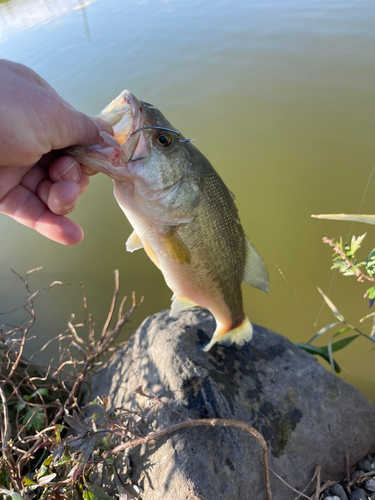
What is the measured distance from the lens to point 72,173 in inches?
65.4

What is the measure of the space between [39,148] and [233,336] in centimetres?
141

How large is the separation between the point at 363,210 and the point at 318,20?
16.5 feet

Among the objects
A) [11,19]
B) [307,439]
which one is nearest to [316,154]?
[307,439]

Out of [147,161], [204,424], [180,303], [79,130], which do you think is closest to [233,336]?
[180,303]

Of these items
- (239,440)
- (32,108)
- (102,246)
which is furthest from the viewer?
(102,246)

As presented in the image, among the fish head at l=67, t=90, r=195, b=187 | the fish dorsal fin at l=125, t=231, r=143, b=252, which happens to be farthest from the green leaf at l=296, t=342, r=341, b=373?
the fish head at l=67, t=90, r=195, b=187

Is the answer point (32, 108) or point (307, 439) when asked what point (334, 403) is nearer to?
point (307, 439)

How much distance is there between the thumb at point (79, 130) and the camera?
4.90ft

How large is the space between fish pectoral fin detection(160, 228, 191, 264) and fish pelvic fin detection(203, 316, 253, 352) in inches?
21.7

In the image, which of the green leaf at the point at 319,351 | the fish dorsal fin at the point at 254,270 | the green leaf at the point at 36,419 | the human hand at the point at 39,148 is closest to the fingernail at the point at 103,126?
the human hand at the point at 39,148

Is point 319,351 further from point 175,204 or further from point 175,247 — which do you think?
point 175,204

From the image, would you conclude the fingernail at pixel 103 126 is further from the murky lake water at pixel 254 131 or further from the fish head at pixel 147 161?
the murky lake water at pixel 254 131

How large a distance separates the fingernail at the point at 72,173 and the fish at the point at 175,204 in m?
0.11

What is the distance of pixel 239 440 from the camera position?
170 centimetres
